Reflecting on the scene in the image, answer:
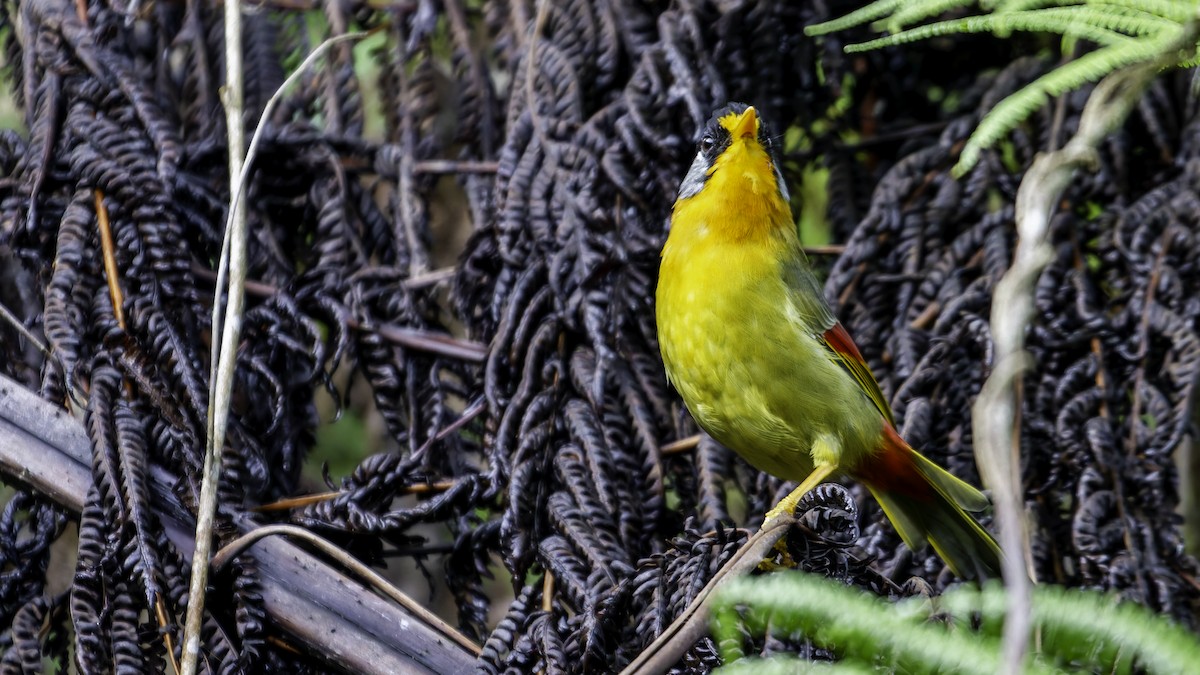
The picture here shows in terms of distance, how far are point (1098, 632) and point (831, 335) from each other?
161cm

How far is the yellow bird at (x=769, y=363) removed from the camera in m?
2.73

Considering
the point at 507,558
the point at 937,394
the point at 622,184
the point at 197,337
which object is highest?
the point at 622,184

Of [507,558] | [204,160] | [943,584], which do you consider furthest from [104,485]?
[943,584]

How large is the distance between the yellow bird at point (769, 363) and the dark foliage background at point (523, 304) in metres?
0.10

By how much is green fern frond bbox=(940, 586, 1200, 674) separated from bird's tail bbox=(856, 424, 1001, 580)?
130 centimetres

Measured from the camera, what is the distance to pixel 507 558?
2469 mm

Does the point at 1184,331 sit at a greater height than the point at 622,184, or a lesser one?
lesser

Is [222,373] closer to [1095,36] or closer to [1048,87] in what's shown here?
[1048,87]

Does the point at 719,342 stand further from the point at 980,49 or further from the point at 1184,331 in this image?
the point at 980,49

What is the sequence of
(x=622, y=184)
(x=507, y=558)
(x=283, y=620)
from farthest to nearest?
(x=622, y=184)
(x=507, y=558)
(x=283, y=620)

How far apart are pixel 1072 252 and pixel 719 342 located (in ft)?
3.29

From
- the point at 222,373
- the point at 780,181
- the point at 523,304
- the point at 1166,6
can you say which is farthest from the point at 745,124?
the point at 222,373

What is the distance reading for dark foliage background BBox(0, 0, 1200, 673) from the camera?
7.45ft

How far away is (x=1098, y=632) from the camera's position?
127 centimetres
